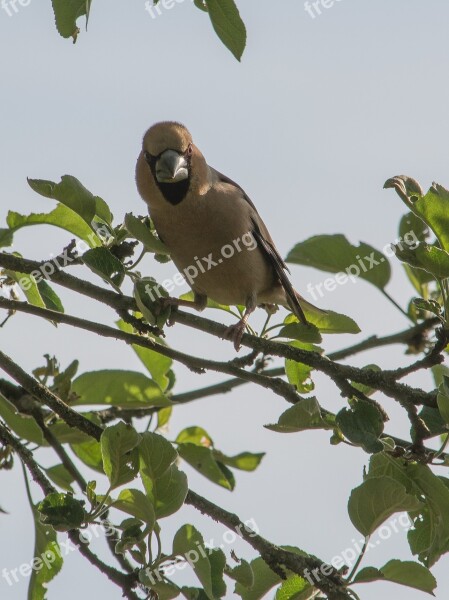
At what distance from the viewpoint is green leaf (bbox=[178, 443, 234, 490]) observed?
14.9ft

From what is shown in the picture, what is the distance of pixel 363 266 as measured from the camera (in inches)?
166

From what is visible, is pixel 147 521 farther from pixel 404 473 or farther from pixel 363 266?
pixel 363 266

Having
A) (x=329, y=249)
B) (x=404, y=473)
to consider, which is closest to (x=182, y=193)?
(x=329, y=249)

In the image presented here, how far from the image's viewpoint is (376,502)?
303 cm

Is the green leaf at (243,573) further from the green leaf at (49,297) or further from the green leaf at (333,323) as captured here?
the green leaf at (49,297)

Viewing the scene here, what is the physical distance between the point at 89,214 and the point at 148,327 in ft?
1.99

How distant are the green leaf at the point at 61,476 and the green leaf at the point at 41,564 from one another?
0.58ft

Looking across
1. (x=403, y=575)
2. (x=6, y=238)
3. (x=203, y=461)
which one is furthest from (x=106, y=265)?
(x=403, y=575)

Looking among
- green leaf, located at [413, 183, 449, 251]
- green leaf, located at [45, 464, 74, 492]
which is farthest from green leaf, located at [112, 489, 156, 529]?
green leaf, located at [413, 183, 449, 251]

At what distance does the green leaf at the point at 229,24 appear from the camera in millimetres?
3035

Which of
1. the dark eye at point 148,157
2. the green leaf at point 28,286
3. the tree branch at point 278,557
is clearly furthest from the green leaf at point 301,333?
the dark eye at point 148,157

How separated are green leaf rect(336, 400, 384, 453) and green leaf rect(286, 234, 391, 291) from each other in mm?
1018

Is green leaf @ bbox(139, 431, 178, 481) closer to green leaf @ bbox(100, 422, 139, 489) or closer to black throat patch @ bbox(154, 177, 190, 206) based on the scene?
green leaf @ bbox(100, 422, 139, 489)

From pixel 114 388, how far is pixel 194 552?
1.54 meters
